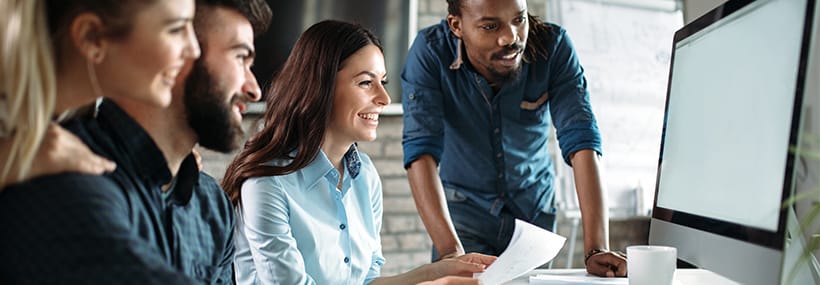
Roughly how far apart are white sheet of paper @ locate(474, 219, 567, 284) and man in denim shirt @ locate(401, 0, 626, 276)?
0.49 m

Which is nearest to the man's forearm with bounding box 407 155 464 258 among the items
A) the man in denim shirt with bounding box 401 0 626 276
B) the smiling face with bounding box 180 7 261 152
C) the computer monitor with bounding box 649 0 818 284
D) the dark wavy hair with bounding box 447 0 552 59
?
the man in denim shirt with bounding box 401 0 626 276

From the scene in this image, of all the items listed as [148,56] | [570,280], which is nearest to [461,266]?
[570,280]

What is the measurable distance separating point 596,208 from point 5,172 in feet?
4.31

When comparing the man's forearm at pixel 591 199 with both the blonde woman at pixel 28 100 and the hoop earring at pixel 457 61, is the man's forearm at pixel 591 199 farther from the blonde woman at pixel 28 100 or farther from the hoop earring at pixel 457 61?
the blonde woman at pixel 28 100

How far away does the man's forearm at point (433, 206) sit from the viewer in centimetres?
183

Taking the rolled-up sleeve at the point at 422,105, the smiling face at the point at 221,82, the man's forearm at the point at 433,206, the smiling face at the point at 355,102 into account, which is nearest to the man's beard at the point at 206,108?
the smiling face at the point at 221,82

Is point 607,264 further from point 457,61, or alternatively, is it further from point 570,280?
point 457,61

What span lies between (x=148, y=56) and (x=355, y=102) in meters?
0.82

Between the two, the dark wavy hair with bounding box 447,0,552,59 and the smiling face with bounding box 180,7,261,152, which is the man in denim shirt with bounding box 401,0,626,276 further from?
the smiling face with bounding box 180,7,261,152

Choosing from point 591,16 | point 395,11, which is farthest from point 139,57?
point 591,16

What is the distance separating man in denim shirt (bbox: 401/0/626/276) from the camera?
1915 millimetres

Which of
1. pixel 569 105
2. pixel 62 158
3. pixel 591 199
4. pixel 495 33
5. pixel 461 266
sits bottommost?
pixel 461 266

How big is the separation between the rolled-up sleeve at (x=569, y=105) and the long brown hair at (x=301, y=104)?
55 centimetres

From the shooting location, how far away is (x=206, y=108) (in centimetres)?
108
